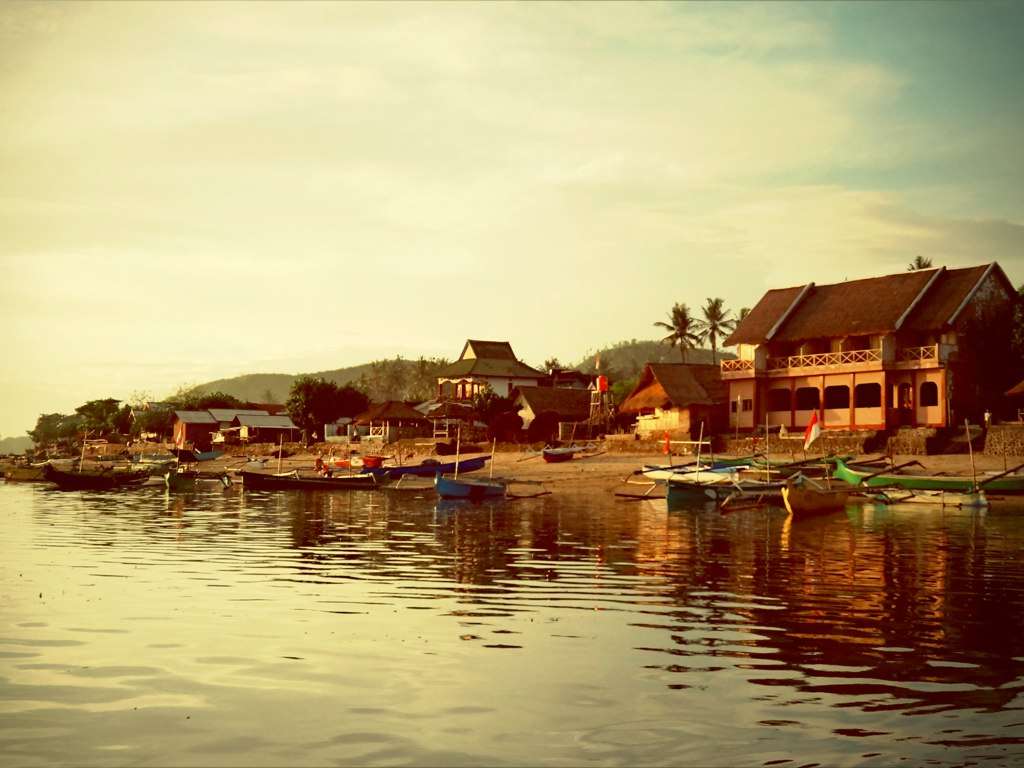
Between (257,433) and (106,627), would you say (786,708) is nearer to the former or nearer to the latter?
(106,627)

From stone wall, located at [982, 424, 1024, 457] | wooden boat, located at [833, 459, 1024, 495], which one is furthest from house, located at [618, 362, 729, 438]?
wooden boat, located at [833, 459, 1024, 495]

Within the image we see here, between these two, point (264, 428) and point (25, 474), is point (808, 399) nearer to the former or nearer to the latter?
point (25, 474)

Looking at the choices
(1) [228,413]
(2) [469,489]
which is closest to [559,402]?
(2) [469,489]

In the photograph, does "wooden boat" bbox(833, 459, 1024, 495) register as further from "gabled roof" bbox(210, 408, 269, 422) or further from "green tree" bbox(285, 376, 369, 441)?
"gabled roof" bbox(210, 408, 269, 422)

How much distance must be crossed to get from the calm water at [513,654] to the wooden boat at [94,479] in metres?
40.4

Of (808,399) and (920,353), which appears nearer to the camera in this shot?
(920,353)

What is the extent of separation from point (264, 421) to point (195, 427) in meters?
9.86

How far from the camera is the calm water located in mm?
9391

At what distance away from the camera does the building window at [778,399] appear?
63.3m

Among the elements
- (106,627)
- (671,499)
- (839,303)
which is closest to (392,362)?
(839,303)

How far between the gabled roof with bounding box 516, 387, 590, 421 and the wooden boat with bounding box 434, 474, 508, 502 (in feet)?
106

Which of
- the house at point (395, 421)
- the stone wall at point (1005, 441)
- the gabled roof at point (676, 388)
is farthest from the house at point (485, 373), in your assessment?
the stone wall at point (1005, 441)

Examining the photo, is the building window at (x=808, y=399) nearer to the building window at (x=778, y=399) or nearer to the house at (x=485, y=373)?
the building window at (x=778, y=399)

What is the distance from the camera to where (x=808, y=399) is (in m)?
62.3
